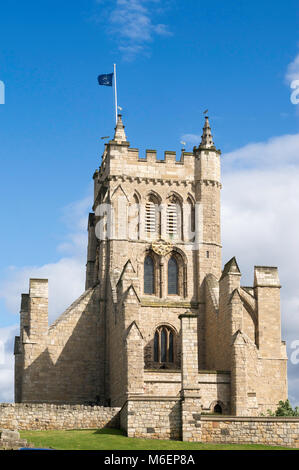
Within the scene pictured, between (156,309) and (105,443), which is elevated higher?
(156,309)

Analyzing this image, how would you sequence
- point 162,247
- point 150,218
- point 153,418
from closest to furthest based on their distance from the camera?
point 153,418 < point 162,247 < point 150,218

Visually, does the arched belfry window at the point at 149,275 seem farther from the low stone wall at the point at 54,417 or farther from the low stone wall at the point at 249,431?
the low stone wall at the point at 249,431

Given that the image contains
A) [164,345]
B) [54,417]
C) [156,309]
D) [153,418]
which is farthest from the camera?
[156,309]

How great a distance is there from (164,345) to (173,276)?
5.21m

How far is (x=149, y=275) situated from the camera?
65938 millimetres

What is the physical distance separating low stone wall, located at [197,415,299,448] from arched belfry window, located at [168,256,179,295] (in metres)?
19.7

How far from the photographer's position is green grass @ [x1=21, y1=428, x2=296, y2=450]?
43.1 meters

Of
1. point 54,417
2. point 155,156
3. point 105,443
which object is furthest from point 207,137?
point 105,443

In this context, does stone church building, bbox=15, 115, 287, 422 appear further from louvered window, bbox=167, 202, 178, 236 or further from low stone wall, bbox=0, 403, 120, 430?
low stone wall, bbox=0, 403, 120, 430

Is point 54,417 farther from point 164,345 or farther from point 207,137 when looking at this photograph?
point 207,137

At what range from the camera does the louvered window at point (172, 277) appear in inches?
2603

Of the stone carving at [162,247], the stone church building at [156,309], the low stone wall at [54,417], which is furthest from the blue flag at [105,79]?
the low stone wall at [54,417]

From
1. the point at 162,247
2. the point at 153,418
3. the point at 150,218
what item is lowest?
the point at 153,418

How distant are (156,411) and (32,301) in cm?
1746
